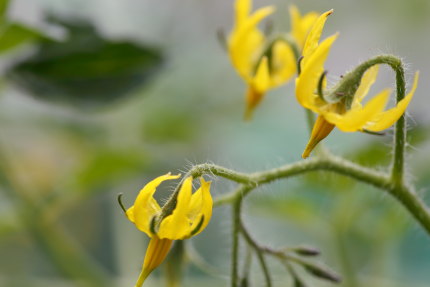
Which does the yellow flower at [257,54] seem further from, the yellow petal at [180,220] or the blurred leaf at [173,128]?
the blurred leaf at [173,128]

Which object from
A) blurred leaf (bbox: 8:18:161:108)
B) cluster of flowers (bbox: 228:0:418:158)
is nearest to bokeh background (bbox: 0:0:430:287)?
blurred leaf (bbox: 8:18:161:108)

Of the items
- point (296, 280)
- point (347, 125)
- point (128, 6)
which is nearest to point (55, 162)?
point (128, 6)

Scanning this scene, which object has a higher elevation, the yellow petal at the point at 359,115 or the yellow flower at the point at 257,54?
the yellow flower at the point at 257,54

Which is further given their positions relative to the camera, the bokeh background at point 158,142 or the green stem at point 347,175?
the bokeh background at point 158,142

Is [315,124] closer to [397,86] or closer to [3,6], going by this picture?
[397,86]

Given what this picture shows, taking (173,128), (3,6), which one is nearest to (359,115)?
(3,6)

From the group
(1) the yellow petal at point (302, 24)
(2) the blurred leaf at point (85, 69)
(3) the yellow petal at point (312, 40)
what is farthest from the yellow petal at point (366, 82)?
(2) the blurred leaf at point (85, 69)

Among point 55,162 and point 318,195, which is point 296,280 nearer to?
point 318,195

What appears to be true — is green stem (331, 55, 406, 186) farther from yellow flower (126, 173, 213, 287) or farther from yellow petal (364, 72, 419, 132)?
yellow flower (126, 173, 213, 287)
